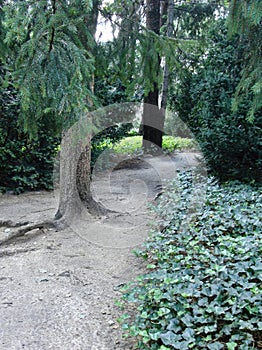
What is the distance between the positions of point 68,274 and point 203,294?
137cm

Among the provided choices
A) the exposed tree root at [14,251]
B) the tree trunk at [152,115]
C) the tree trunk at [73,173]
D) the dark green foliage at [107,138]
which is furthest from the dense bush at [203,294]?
the tree trunk at [152,115]

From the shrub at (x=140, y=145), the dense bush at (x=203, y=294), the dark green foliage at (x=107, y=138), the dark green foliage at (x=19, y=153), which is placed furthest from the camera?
Result: the shrub at (x=140, y=145)

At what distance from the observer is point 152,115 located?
9484mm

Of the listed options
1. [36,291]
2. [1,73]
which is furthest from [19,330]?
[1,73]

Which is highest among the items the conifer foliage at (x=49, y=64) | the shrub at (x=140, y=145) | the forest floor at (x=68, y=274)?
the conifer foliage at (x=49, y=64)

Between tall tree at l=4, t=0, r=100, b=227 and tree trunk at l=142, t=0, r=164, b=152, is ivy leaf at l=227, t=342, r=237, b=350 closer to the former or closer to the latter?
tall tree at l=4, t=0, r=100, b=227

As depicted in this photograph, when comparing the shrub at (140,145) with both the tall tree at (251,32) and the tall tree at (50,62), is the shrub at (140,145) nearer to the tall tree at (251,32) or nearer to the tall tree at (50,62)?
the tall tree at (251,32)

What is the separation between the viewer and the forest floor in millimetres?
2158

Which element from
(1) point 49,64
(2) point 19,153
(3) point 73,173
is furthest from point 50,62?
(2) point 19,153

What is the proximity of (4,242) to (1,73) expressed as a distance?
10.2ft

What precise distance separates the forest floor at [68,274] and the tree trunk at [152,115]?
3466 mm

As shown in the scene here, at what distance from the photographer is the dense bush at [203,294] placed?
1800 millimetres

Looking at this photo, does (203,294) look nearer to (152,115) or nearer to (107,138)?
(107,138)

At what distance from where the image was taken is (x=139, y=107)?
955 cm
